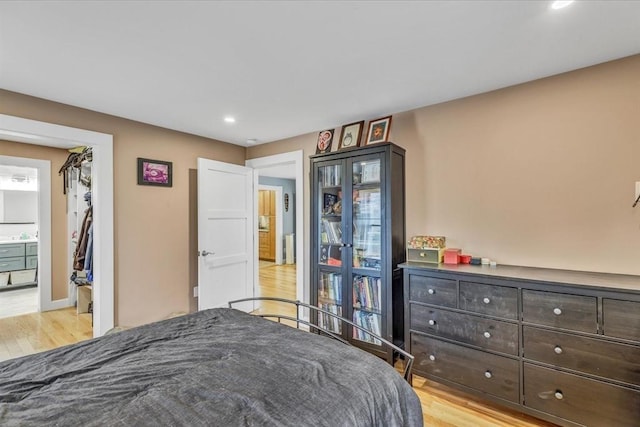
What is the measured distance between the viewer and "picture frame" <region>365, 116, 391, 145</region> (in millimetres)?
2877

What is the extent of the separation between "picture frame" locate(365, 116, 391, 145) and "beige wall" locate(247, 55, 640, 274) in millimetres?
225

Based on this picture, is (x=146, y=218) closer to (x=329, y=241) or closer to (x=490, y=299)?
(x=329, y=241)

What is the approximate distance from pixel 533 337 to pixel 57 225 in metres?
5.80

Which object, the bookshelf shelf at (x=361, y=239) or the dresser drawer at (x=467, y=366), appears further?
the bookshelf shelf at (x=361, y=239)

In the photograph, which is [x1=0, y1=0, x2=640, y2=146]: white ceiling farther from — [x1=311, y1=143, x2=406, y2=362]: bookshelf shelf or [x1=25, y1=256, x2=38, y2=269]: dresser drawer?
[x1=25, y1=256, x2=38, y2=269]: dresser drawer

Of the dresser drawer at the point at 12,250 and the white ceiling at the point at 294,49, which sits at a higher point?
the white ceiling at the point at 294,49

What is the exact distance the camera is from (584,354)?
1745 millimetres

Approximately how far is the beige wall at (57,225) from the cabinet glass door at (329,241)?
401 cm

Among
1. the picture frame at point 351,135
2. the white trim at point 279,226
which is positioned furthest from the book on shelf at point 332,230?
the white trim at point 279,226

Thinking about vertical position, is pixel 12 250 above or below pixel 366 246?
below

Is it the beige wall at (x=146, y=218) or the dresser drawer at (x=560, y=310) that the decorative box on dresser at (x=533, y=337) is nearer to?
the dresser drawer at (x=560, y=310)

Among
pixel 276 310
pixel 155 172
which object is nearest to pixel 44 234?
pixel 155 172

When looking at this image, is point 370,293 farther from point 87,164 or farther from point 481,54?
point 87,164

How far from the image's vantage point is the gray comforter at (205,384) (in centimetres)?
90
